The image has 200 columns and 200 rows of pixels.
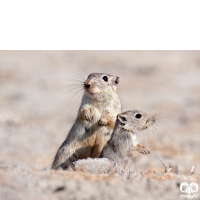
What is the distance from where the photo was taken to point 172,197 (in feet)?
16.2

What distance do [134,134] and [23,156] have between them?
102 inches

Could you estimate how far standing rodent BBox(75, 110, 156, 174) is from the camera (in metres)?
5.96

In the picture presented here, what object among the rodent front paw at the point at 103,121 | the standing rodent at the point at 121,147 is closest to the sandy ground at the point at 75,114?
the standing rodent at the point at 121,147

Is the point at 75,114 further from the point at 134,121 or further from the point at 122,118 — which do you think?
the point at 122,118

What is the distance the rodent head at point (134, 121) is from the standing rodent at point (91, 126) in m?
0.26

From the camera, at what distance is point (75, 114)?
12.4 metres

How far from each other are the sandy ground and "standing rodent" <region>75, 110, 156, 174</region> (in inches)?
13.1

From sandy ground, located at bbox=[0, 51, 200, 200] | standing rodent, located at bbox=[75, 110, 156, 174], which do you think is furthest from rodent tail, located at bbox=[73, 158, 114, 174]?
sandy ground, located at bbox=[0, 51, 200, 200]

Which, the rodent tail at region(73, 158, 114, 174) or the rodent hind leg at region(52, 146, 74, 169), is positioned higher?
the rodent hind leg at region(52, 146, 74, 169)

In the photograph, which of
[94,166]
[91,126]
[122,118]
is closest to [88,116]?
[91,126]

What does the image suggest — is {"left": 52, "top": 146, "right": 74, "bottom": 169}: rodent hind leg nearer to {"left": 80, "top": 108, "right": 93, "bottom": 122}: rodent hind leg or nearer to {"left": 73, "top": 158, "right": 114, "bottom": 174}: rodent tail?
{"left": 80, "top": 108, "right": 93, "bottom": 122}: rodent hind leg

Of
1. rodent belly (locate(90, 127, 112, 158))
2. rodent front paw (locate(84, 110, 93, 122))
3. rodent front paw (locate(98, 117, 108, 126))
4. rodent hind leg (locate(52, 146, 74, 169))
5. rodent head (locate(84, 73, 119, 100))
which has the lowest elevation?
rodent hind leg (locate(52, 146, 74, 169))

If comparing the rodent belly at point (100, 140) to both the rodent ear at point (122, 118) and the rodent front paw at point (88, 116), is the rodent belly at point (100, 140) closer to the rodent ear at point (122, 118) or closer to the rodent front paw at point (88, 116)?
the rodent front paw at point (88, 116)

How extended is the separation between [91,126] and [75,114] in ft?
18.3
